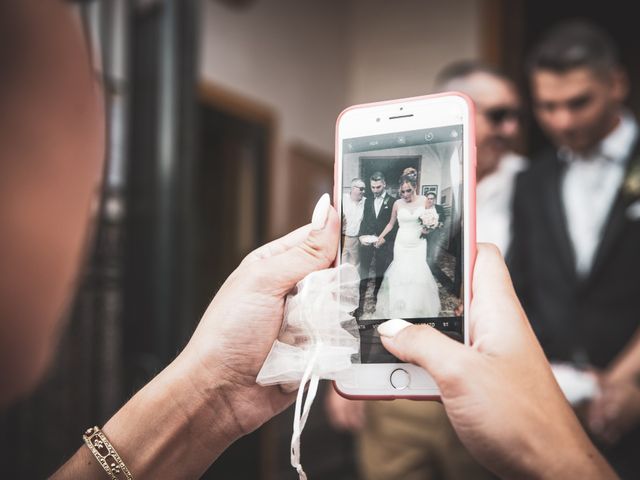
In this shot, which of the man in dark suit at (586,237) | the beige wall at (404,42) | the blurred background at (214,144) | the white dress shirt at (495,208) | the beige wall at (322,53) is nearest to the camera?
the man in dark suit at (586,237)

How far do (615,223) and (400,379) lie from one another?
806 millimetres

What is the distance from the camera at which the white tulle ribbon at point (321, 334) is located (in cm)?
54

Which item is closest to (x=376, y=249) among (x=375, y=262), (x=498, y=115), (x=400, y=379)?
(x=375, y=262)

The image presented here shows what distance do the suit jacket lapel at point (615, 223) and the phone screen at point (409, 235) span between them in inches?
28.5

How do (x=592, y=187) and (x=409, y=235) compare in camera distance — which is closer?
(x=409, y=235)

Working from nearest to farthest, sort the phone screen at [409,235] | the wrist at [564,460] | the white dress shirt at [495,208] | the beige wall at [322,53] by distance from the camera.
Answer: the wrist at [564,460] < the phone screen at [409,235] < the white dress shirt at [495,208] < the beige wall at [322,53]

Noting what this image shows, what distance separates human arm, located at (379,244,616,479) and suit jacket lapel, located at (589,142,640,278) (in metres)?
0.75

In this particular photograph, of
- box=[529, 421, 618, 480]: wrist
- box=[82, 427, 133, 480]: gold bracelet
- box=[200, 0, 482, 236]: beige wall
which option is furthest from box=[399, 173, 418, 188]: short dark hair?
box=[200, 0, 482, 236]: beige wall

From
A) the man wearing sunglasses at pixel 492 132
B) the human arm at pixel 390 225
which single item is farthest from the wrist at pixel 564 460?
the man wearing sunglasses at pixel 492 132

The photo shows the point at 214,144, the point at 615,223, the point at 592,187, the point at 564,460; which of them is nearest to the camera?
the point at 564,460

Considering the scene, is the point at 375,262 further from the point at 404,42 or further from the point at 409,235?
the point at 404,42

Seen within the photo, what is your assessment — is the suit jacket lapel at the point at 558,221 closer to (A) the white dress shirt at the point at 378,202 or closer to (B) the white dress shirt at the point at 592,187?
(B) the white dress shirt at the point at 592,187

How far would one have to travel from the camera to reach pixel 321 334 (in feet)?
1.79

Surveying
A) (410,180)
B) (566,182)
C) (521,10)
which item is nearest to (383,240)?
(410,180)
